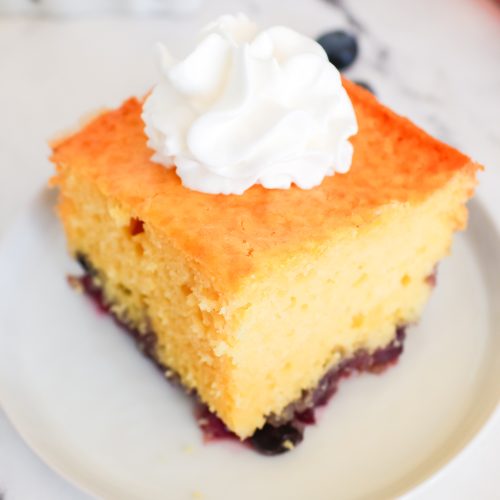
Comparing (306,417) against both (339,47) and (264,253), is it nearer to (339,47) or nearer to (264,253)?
(264,253)

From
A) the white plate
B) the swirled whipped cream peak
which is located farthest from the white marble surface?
the swirled whipped cream peak

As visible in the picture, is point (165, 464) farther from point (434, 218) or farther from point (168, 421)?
point (434, 218)

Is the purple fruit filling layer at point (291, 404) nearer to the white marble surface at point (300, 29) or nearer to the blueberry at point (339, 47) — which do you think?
the white marble surface at point (300, 29)

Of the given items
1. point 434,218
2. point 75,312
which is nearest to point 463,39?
point 434,218

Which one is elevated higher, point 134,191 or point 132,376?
point 134,191

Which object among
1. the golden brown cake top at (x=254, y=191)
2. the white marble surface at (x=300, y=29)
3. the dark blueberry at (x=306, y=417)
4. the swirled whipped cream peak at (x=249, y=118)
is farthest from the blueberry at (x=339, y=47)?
the dark blueberry at (x=306, y=417)

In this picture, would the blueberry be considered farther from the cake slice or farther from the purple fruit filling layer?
the purple fruit filling layer

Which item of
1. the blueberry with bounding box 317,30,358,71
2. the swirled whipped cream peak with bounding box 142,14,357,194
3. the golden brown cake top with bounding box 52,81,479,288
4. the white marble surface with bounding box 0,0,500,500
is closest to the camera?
the golden brown cake top with bounding box 52,81,479,288
